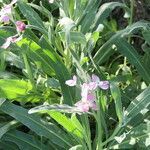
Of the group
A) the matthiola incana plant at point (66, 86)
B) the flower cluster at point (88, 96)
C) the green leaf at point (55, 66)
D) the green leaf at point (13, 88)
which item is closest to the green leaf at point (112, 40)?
the matthiola incana plant at point (66, 86)

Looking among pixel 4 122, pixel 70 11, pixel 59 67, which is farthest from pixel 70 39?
pixel 4 122

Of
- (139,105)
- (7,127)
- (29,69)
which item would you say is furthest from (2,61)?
(139,105)

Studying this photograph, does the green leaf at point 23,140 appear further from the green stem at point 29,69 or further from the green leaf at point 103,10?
the green leaf at point 103,10

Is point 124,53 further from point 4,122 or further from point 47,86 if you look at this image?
point 4,122

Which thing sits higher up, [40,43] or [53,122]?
[40,43]

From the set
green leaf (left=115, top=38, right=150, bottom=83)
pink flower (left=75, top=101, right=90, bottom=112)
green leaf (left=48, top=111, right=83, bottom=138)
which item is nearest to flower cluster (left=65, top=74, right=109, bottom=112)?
pink flower (left=75, top=101, right=90, bottom=112)

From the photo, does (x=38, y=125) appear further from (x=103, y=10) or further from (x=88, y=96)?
(x=103, y=10)

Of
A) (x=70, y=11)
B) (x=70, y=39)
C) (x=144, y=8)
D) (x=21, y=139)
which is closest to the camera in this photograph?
(x=70, y=39)
